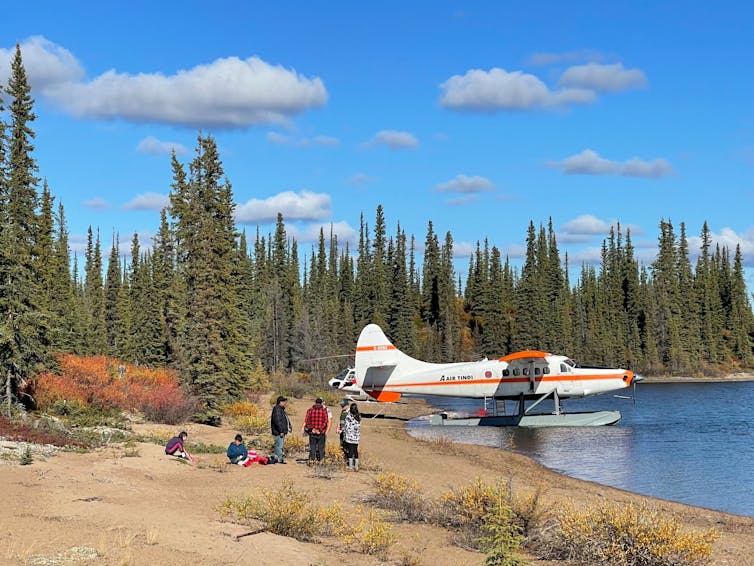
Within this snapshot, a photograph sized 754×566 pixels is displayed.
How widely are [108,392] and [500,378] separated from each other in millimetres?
20095

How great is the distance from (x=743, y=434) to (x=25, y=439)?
31.6 meters

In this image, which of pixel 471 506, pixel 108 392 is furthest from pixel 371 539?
pixel 108 392

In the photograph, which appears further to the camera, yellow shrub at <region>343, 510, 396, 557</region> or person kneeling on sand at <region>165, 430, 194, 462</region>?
person kneeling on sand at <region>165, 430, 194, 462</region>

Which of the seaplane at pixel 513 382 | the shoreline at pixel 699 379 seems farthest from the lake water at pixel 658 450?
the shoreline at pixel 699 379

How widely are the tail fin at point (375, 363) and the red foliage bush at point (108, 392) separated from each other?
1343 centimetres

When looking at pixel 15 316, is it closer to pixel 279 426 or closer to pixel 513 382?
pixel 279 426

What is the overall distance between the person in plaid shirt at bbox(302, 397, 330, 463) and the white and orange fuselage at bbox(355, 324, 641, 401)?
20.0 m

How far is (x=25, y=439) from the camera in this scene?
18.3 metres

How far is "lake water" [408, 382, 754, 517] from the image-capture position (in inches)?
834

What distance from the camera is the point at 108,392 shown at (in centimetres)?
2744

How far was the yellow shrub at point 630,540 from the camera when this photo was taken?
9406 mm

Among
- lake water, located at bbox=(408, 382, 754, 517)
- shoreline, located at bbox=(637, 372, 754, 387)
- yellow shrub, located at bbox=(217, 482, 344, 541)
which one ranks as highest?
yellow shrub, located at bbox=(217, 482, 344, 541)

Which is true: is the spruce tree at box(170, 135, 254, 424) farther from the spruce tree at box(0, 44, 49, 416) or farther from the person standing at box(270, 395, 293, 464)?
the person standing at box(270, 395, 293, 464)

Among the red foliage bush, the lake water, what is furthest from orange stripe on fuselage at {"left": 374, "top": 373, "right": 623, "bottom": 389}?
the red foliage bush
